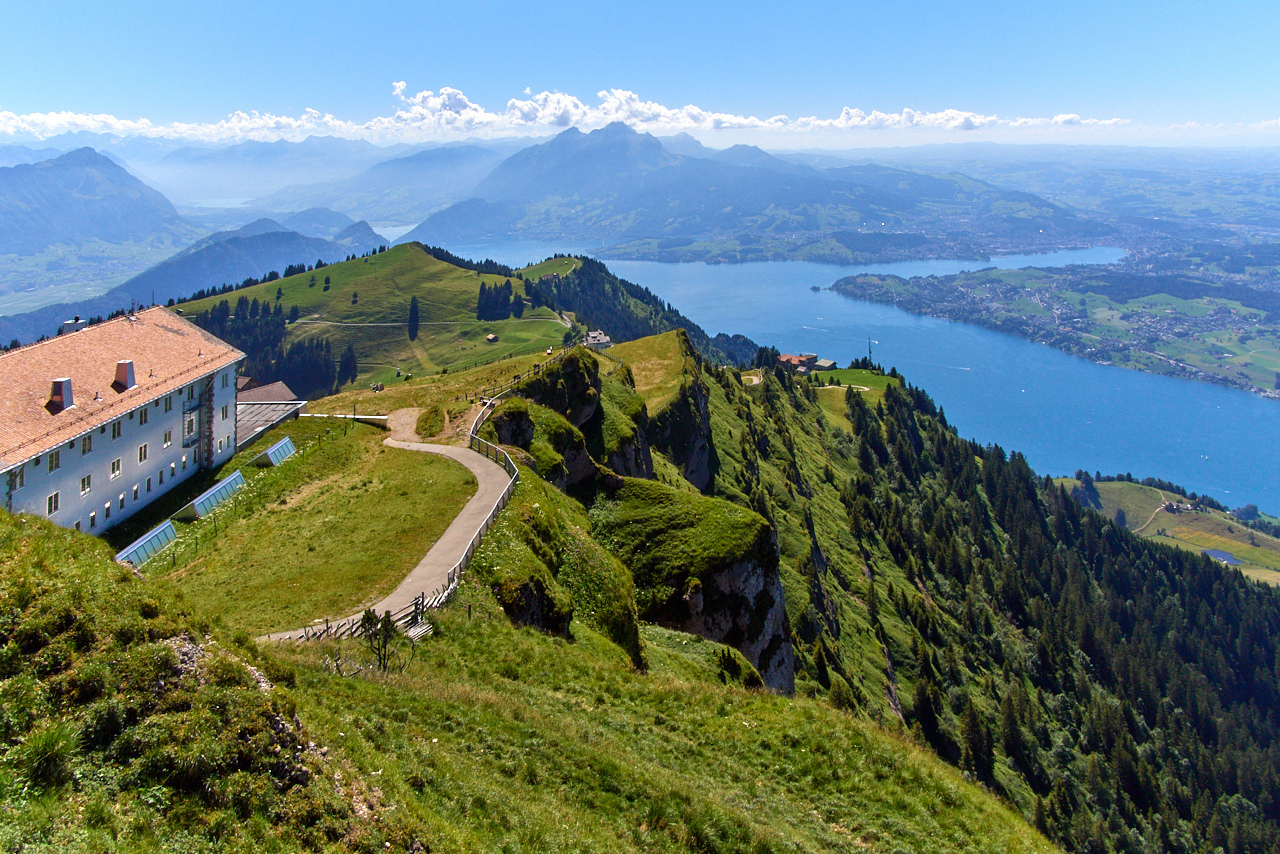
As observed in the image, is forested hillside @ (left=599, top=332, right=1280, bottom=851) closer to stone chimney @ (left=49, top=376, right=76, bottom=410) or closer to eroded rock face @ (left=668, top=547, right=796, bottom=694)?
eroded rock face @ (left=668, top=547, right=796, bottom=694)

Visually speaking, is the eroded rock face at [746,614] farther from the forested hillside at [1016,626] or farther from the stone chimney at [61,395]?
the stone chimney at [61,395]

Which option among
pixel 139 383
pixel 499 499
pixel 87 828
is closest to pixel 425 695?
pixel 87 828

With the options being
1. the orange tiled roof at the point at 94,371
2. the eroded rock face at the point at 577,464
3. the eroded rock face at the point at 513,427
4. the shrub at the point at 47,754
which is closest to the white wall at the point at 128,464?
the orange tiled roof at the point at 94,371

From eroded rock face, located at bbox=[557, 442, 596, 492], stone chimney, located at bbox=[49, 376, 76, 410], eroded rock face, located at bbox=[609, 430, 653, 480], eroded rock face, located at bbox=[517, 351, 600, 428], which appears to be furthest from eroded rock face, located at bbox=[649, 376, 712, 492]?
stone chimney, located at bbox=[49, 376, 76, 410]

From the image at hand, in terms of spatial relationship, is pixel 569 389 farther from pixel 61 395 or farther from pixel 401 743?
pixel 401 743

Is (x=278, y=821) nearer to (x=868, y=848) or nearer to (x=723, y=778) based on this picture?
(x=723, y=778)

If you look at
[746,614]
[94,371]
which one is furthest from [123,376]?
[746,614]

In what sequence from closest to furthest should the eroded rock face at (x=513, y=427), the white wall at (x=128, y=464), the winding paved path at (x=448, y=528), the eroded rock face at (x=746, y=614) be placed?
the winding paved path at (x=448, y=528)
the white wall at (x=128, y=464)
the eroded rock face at (x=746, y=614)
the eroded rock face at (x=513, y=427)
